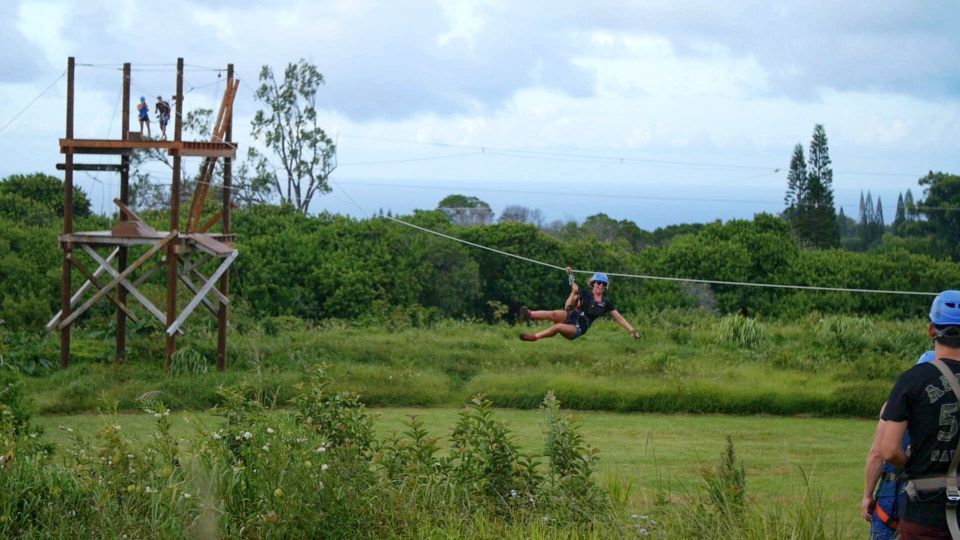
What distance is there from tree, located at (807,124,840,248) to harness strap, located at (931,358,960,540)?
48.7 meters

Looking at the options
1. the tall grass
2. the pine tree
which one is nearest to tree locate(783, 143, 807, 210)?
the pine tree

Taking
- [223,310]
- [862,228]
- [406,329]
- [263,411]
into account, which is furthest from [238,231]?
[862,228]

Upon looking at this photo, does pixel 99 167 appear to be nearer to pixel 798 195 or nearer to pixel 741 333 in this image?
pixel 741 333

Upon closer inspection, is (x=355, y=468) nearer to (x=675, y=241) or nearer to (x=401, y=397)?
(x=401, y=397)

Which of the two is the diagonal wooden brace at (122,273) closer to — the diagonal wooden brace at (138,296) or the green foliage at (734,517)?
the diagonal wooden brace at (138,296)

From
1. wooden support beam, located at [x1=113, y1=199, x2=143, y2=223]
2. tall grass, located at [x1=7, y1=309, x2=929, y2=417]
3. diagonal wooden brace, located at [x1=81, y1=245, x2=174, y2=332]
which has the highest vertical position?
wooden support beam, located at [x1=113, y1=199, x2=143, y2=223]

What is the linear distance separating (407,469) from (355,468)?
45cm

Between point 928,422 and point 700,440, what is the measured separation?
12.1 metres

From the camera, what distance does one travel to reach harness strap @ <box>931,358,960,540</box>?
514cm

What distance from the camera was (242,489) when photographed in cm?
604

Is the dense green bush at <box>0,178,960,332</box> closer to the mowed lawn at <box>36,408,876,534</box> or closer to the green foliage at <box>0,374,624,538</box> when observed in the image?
the mowed lawn at <box>36,408,876,534</box>

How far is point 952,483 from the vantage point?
5195mm

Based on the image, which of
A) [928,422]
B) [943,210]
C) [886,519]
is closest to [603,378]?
[886,519]

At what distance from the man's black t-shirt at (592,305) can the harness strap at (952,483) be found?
6019mm
